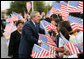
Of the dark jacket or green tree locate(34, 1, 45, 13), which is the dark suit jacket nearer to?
the dark jacket

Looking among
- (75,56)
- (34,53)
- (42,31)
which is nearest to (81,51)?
(75,56)

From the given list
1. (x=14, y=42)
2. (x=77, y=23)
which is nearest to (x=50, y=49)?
(x=77, y=23)

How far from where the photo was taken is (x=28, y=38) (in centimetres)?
490

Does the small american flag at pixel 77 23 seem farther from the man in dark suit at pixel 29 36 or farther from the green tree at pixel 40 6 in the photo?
the green tree at pixel 40 6

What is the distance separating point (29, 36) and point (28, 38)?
58 millimetres

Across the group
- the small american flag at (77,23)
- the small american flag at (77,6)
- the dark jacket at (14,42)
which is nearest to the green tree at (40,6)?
the dark jacket at (14,42)

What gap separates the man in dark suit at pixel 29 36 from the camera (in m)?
4.90

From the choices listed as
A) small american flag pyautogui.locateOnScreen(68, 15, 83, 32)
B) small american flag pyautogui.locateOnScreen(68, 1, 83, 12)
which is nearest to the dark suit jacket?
small american flag pyautogui.locateOnScreen(68, 1, 83, 12)

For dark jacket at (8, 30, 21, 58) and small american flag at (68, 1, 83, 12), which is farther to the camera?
dark jacket at (8, 30, 21, 58)

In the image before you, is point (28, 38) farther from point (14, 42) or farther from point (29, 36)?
point (14, 42)

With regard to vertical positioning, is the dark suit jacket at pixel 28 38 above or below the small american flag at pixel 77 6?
below

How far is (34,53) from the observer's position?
399 centimetres

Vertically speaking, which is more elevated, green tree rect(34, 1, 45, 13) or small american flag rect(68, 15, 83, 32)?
small american flag rect(68, 15, 83, 32)

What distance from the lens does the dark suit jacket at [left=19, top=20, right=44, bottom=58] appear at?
4.89 m
